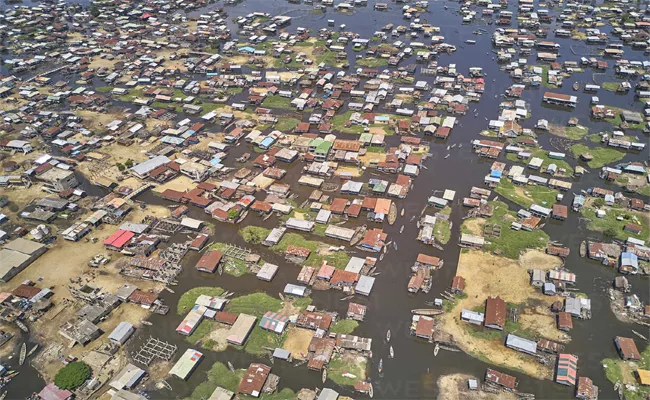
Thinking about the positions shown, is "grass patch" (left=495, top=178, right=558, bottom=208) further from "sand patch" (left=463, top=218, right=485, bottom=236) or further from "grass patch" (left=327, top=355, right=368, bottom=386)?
"grass patch" (left=327, top=355, right=368, bottom=386)

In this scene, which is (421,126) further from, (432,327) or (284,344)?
(284,344)

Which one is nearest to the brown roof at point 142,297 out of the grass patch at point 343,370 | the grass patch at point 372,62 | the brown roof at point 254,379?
the brown roof at point 254,379

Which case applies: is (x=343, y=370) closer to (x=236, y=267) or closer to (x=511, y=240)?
(x=236, y=267)

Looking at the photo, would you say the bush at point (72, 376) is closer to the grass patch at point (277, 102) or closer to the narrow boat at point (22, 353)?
the narrow boat at point (22, 353)

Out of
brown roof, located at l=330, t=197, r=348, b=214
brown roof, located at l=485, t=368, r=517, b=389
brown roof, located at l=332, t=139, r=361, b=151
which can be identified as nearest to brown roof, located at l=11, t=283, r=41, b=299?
brown roof, located at l=330, t=197, r=348, b=214

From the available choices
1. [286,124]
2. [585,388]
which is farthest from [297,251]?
[286,124]
